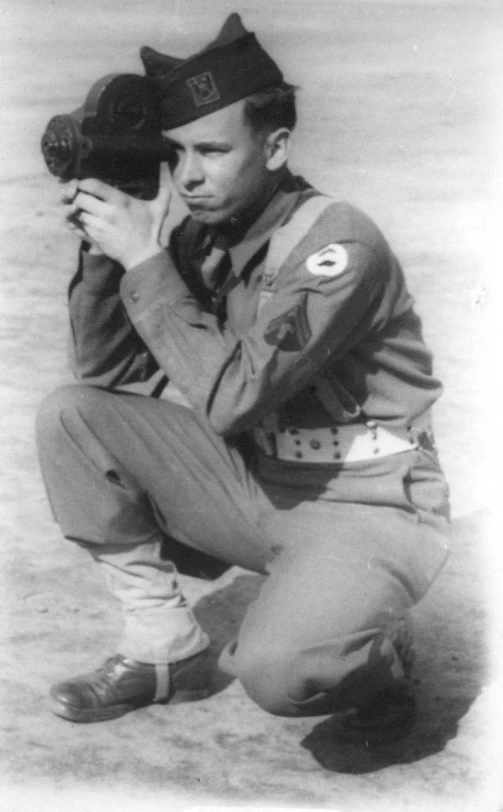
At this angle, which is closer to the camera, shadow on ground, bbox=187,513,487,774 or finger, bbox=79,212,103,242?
finger, bbox=79,212,103,242

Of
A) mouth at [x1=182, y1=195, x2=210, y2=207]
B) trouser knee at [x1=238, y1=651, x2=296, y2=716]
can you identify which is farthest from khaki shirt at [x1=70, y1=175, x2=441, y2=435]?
trouser knee at [x1=238, y1=651, x2=296, y2=716]

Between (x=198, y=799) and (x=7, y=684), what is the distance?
59 centimetres

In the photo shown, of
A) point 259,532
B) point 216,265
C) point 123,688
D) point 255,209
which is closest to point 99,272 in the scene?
point 216,265

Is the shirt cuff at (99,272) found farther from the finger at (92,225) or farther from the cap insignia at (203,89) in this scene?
the cap insignia at (203,89)

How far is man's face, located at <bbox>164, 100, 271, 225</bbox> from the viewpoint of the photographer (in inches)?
105

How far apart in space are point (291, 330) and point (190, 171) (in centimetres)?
41

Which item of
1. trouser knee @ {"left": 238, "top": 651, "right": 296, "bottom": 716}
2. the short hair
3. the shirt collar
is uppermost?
the short hair

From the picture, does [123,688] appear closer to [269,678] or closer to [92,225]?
[269,678]

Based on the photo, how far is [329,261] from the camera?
2562 millimetres

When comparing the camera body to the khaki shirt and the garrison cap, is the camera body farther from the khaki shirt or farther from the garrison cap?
the khaki shirt

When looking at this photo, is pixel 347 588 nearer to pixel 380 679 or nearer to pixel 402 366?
pixel 380 679

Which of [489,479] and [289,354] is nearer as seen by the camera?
[289,354]

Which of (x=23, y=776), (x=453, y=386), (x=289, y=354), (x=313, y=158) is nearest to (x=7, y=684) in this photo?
(x=23, y=776)

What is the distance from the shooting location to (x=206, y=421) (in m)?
3.02
